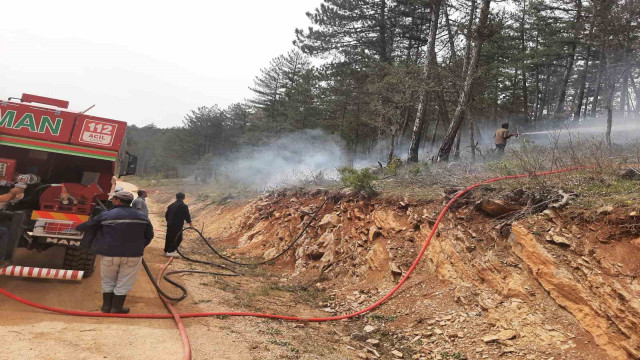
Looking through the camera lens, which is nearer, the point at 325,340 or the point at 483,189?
the point at 325,340

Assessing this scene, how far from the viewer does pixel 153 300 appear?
5984 millimetres

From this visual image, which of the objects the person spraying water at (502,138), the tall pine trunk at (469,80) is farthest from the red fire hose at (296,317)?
the tall pine trunk at (469,80)

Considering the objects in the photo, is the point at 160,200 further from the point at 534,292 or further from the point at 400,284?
the point at 534,292

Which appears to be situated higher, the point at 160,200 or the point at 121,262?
the point at 121,262

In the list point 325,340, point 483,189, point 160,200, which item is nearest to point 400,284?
point 325,340

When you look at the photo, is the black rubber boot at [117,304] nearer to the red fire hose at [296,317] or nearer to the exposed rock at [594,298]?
the red fire hose at [296,317]

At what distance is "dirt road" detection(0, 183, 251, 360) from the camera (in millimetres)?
3844

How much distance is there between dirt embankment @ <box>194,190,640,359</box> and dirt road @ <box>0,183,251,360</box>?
233 centimetres

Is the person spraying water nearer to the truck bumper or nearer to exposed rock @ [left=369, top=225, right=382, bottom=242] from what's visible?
exposed rock @ [left=369, top=225, right=382, bottom=242]

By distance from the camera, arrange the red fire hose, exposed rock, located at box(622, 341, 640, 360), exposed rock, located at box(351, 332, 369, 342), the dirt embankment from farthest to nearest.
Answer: exposed rock, located at box(351, 332, 369, 342)
the red fire hose
the dirt embankment
exposed rock, located at box(622, 341, 640, 360)

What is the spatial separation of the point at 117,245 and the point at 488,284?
544cm

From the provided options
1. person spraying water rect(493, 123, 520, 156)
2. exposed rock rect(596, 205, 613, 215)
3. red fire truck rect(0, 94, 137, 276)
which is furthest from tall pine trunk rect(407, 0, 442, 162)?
red fire truck rect(0, 94, 137, 276)

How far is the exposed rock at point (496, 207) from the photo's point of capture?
6.45m

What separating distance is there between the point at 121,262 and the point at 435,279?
16.5 ft
